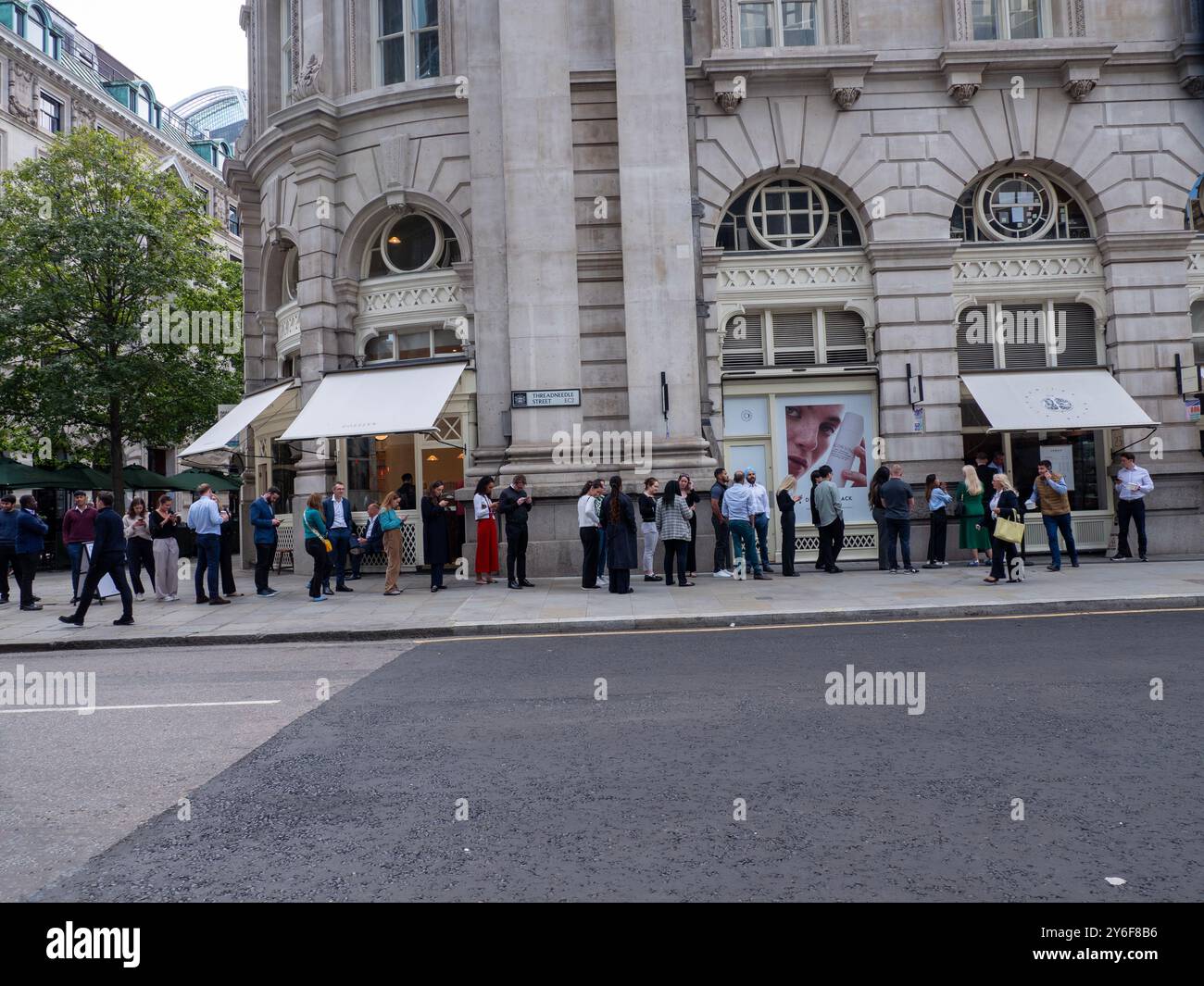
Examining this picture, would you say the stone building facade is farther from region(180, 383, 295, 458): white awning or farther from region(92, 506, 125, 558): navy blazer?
region(92, 506, 125, 558): navy blazer

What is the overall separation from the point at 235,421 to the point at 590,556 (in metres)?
9.32

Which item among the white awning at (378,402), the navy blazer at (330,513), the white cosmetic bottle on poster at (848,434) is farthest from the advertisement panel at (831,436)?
the navy blazer at (330,513)

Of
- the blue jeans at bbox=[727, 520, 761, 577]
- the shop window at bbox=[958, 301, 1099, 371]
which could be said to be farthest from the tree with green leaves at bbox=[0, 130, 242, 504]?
the shop window at bbox=[958, 301, 1099, 371]

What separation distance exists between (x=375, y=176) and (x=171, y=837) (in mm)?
16968

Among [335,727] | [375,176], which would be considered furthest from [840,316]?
[335,727]

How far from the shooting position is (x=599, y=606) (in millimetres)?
13070


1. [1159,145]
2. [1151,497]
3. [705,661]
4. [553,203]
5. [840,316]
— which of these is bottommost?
[705,661]

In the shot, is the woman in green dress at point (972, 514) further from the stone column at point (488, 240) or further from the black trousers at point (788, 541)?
the stone column at point (488, 240)

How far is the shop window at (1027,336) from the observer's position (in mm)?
18641

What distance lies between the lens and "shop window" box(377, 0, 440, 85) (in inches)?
748

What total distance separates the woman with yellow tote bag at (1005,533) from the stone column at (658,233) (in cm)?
481

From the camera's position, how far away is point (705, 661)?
8.71 meters
